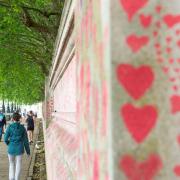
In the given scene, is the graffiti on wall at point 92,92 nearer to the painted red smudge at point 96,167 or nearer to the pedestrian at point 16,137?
the painted red smudge at point 96,167

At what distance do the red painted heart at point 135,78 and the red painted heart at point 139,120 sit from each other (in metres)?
0.04

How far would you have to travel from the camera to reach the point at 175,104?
5.32 ft

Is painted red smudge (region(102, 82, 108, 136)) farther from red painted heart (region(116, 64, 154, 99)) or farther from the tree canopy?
the tree canopy

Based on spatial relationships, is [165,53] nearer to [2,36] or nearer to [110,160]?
[110,160]

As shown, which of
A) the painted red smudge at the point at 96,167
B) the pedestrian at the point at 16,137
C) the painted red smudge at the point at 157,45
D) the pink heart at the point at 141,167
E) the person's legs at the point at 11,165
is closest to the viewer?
the pink heart at the point at 141,167

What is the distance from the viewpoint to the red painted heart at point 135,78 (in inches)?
61.2

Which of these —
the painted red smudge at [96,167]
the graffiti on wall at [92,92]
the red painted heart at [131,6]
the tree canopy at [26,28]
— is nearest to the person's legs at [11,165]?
the tree canopy at [26,28]

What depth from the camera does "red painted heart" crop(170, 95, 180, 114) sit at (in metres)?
1.62

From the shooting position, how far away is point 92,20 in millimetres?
1893

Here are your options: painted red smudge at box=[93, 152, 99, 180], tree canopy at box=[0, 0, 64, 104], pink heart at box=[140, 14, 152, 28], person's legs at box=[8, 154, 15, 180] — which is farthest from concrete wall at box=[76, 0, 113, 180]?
tree canopy at box=[0, 0, 64, 104]

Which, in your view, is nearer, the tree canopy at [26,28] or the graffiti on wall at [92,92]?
the graffiti on wall at [92,92]

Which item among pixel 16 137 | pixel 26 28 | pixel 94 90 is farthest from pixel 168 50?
pixel 26 28

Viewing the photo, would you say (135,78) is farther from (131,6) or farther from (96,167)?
(96,167)

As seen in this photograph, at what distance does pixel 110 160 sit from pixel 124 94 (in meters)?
0.19
